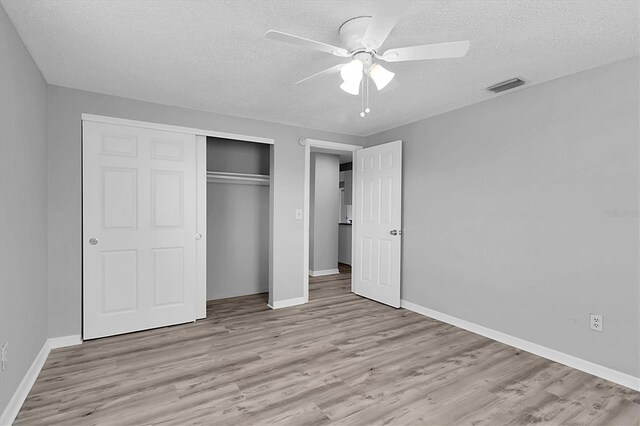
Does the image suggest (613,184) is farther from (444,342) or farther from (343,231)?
(343,231)

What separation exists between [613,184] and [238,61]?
296 centimetres

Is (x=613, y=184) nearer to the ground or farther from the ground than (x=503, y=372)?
farther from the ground

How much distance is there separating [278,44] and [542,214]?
2.58 meters

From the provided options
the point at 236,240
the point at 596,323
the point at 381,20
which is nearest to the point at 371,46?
the point at 381,20

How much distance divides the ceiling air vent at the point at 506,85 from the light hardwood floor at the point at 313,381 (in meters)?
2.35

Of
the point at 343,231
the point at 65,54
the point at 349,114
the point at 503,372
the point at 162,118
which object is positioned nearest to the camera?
the point at 65,54

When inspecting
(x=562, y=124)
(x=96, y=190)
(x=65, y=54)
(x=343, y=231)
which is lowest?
(x=343, y=231)

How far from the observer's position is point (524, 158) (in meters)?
3.00

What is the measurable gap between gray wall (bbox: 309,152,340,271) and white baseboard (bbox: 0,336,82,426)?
12.9ft

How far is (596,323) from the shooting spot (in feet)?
8.33

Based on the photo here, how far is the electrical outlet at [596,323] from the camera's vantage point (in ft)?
8.25

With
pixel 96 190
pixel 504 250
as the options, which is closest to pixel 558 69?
pixel 504 250

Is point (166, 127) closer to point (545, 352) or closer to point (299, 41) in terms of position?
point (299, 41)

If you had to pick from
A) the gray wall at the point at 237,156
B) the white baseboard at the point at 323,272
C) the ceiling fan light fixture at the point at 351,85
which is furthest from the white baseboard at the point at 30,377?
the white baseboard at the point at 323,272
